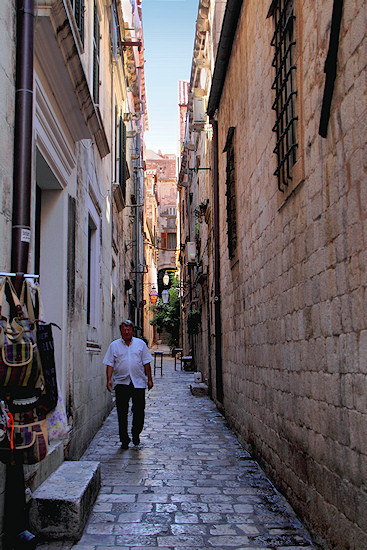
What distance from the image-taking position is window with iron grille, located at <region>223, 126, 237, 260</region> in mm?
8688

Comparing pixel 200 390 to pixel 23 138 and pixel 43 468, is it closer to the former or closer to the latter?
pixel 43 468

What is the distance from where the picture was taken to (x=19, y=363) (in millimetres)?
2801

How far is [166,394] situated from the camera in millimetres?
13883

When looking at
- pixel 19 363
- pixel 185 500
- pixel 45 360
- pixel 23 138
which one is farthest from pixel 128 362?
pixel 19 363

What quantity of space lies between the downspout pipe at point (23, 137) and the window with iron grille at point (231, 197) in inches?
199

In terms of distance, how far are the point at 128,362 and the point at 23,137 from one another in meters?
4.28

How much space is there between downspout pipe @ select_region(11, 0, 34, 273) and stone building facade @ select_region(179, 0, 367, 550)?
6.42ft

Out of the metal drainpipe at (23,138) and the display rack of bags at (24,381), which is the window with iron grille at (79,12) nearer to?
the metal drainpipe at (23,138)

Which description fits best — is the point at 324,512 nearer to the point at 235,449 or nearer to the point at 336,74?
the point at 336,74

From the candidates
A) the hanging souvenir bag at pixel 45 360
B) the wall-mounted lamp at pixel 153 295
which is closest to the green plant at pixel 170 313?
the wall-mounted lamp at pixel 153 295

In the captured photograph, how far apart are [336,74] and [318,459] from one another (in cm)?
252

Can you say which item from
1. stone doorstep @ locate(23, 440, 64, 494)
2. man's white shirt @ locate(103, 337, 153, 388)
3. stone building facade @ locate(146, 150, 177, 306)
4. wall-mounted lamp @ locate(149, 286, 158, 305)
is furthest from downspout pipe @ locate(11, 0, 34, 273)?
stone building facade @ locate(146, 150, 177, 306)

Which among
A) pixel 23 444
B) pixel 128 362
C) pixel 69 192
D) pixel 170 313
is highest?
pixel 170 313

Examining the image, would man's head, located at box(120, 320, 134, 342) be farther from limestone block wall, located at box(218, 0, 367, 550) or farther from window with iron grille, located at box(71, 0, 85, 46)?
window with iron grille, located at box(71, 0, 85, 46)
